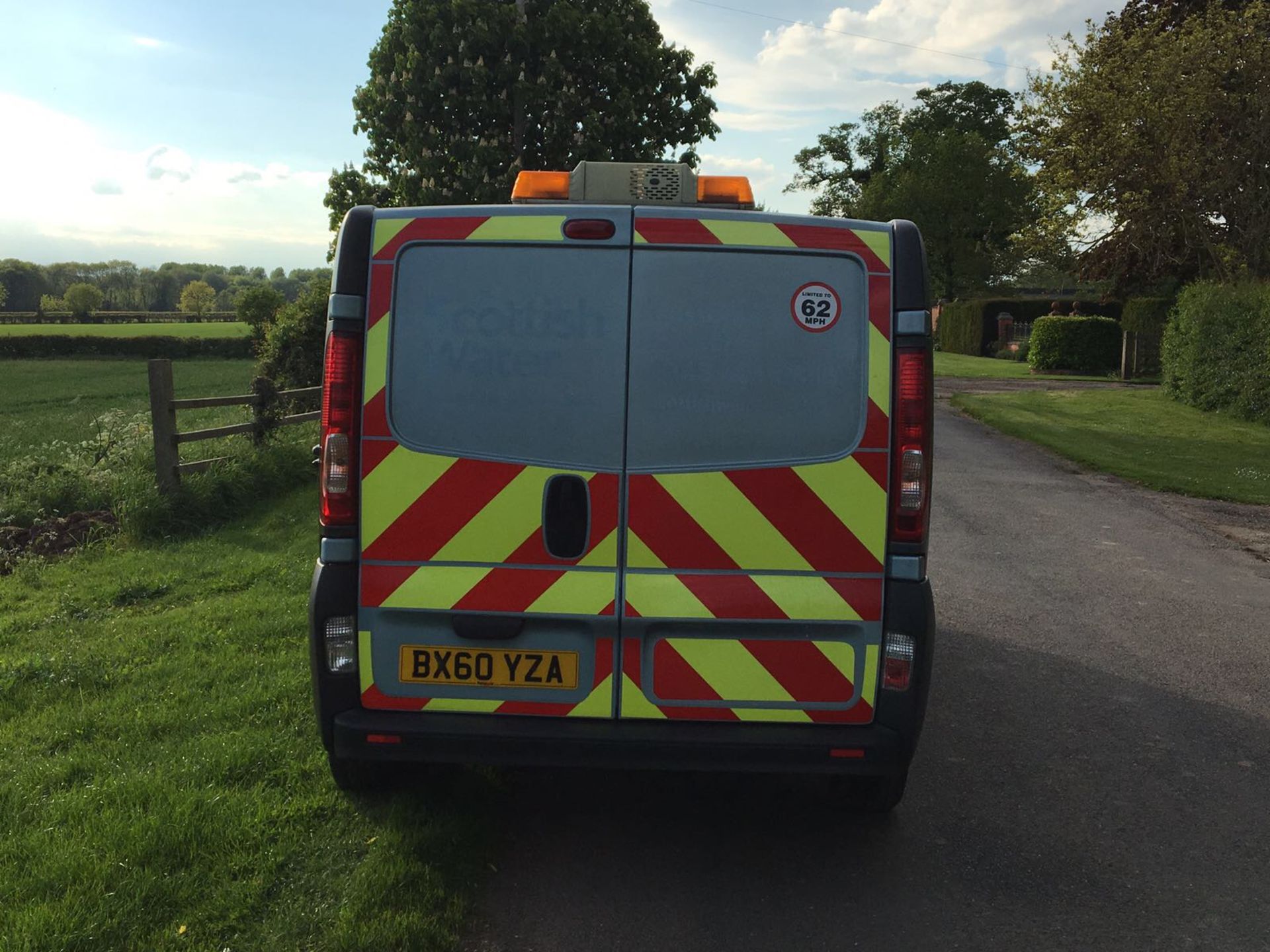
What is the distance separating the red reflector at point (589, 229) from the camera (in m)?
3.61

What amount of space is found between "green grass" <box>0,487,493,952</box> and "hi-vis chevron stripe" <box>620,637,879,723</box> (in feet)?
2.75

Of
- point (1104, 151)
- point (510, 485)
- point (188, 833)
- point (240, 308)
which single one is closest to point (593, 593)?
point (510, 485)

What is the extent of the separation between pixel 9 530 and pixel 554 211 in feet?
26.7

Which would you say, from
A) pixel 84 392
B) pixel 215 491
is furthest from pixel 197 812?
pixel 84 392

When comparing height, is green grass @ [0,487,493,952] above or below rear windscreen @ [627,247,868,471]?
below

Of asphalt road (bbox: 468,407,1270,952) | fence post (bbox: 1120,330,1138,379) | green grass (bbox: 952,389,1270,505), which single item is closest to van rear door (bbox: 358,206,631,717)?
asphalt road (bbox: 468,407,1270,952)

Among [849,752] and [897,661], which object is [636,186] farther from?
[849,752]

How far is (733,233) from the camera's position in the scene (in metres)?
3.61

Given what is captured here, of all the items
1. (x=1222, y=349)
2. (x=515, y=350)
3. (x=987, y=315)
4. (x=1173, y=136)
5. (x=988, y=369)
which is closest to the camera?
(x=515, y=350)

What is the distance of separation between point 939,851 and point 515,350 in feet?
7.53

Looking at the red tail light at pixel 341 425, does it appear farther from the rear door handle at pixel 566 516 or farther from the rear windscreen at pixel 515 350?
the rear door handle at pixel 566 516

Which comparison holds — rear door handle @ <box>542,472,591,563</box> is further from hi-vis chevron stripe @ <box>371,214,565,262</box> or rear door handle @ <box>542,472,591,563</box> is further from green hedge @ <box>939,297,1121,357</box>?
green hedge @ <box>939,297,1121,357</box>

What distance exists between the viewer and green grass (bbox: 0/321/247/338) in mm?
60719

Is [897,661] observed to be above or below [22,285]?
below
